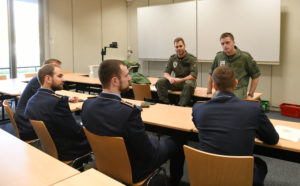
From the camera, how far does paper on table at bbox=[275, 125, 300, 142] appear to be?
5.89 feet

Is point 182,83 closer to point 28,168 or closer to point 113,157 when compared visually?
point 113,157

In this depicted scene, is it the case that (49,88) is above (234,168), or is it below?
above

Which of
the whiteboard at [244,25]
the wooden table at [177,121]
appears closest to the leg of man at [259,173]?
the wooden table at [177,121]

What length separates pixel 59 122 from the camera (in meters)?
2.15

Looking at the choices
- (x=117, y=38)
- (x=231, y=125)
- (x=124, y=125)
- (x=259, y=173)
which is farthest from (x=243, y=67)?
(x=117, y=38)

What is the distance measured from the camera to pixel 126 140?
A: 169 cm

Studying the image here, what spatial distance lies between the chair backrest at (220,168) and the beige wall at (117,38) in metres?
4.60

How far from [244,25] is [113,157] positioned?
15.3ft

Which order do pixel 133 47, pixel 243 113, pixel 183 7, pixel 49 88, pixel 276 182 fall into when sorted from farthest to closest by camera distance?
pixel 133 47
pixel 183 7
pixel 276 182
pixel 49 88
pixel 243 113

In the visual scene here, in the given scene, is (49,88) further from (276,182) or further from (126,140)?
(276,182)

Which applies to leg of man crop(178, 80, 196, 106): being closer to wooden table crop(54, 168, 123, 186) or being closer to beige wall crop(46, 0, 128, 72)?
wooden table crop(54, 168, 123, 186)

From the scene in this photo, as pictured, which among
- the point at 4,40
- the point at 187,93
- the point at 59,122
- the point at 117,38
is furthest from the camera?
the point at 117,38

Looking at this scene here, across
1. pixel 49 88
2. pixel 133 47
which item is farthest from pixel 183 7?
pixel 49 88

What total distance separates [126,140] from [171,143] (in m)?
0.55
